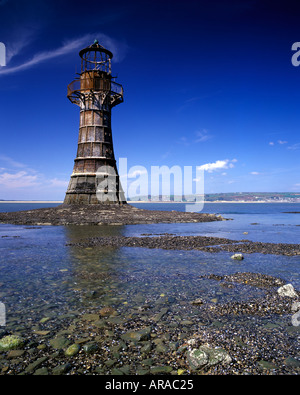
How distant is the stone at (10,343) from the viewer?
4.96m

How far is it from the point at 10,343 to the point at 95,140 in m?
39.0

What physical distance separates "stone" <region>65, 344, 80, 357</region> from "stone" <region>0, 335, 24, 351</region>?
0.97 m

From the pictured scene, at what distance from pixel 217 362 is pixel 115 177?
130 feet

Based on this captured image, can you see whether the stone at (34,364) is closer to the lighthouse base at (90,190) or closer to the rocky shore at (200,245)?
the rocky shore at (200,245)

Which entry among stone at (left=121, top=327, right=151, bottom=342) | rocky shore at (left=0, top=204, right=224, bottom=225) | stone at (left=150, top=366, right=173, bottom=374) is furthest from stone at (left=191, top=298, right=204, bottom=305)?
rocky shore at (left=0, top=204, right=224, bottom=225)

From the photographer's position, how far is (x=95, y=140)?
137 feet

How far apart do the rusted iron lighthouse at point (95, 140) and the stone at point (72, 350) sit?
3560 cm

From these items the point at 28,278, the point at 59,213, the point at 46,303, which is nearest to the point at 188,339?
the point at 46,303

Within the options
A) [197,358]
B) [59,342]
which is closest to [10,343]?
[59,342]

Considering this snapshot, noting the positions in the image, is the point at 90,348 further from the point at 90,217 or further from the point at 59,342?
the point at 90,217

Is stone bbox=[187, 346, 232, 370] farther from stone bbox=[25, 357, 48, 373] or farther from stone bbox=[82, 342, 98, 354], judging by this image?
stone bbox=[25, 357, 48, 373]

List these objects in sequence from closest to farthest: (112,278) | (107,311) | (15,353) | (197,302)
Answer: (15,353), (107,311), (197,302), (112,278)

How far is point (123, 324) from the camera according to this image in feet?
19.7
